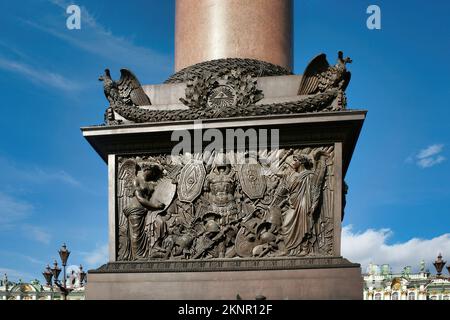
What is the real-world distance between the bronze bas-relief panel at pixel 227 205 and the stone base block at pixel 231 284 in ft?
1.36

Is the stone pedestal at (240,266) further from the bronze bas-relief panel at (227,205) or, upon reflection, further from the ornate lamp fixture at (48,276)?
the ornate lamp fixture at (48,276)

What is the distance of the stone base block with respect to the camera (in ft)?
38.4

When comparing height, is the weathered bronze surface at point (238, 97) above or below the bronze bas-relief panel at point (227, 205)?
above

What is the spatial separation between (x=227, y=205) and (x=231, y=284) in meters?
1.59

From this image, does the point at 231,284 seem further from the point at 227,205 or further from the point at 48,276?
the point at 48,276

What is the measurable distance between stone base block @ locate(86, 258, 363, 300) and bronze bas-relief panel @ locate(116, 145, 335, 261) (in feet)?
1.36

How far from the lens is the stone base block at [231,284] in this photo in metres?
11.7

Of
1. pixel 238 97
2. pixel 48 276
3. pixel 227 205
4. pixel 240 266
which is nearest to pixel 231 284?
pixel 240 266

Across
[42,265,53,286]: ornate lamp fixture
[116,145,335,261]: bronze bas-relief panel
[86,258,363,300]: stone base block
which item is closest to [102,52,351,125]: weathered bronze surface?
[116,145,335,261]: bronze bas-relief panel

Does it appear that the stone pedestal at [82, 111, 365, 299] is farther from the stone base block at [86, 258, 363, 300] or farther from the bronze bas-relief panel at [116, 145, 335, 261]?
the bronze bas-relief panel at [116, 145, 335, 261]

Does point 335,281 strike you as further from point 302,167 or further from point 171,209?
point 171,209

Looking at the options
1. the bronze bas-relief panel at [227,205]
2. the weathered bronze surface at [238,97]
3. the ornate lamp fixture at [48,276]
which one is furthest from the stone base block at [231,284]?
the ornate lamp fixture at [48,276]

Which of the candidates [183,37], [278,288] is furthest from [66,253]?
[278,288]

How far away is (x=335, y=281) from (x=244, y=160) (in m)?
3.00
